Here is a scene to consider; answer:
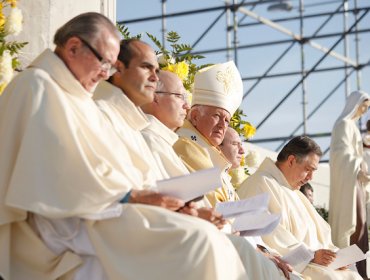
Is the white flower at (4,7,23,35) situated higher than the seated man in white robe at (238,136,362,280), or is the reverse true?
the white flower at (4,7,23,35)

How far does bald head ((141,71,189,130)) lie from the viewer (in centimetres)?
689

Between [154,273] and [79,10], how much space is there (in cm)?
293

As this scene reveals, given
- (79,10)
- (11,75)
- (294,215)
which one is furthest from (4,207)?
(294,215)

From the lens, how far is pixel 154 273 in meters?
5.17

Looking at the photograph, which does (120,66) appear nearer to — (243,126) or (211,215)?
(211,215)

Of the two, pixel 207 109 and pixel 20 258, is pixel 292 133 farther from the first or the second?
pixel 20 258

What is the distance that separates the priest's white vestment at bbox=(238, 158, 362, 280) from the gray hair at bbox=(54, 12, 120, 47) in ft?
10.8

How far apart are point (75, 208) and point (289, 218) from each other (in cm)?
417

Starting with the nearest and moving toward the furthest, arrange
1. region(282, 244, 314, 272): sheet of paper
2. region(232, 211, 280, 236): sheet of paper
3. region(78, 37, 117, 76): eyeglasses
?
region(78, 37, 117, 76): eyeglasses, region(232, 211, 280, 236): sheet of paper, region(282, 244, 314, 272): sheet of paper

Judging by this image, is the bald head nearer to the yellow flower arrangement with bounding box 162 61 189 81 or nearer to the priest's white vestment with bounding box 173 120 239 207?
the priest's white vestment with bounding box 173 120 239 207

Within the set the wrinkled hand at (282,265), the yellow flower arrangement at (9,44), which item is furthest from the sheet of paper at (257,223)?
the yellow flower arrangement at (9,44)

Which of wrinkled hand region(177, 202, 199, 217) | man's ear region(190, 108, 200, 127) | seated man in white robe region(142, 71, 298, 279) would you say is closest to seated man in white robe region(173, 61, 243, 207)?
man's ear region(190, 108, 200, 127)

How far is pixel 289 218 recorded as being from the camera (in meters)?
9.05

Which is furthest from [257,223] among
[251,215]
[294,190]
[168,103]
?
[294,190]
